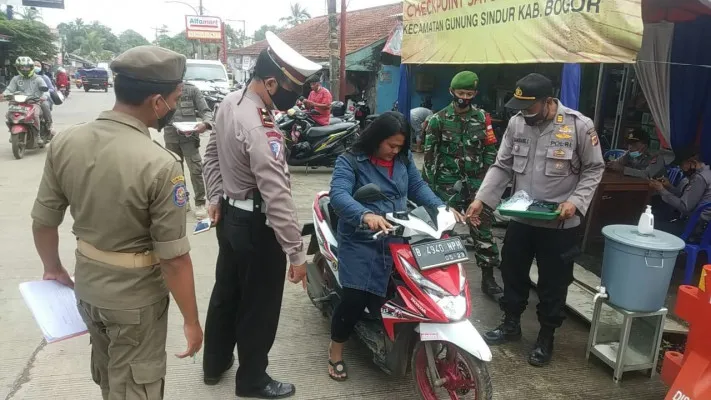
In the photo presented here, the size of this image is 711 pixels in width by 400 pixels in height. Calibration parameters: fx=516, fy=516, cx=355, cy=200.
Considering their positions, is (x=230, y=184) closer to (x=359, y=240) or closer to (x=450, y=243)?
(x=359, y=240)

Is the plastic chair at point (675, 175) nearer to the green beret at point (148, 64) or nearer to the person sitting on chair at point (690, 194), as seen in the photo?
the person sitting on chair at point (690, 194)

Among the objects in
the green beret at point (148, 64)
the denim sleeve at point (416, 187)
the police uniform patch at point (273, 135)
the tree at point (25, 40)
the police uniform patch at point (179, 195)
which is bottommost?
the denim sleeve at point (416, 187)

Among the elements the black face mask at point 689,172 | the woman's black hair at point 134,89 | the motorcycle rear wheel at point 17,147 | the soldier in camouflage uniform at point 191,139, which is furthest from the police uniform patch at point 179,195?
the motorcycle rear wheel at point 17,147

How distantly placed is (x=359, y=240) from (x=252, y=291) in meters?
0.62

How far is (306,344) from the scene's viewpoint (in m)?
3.44

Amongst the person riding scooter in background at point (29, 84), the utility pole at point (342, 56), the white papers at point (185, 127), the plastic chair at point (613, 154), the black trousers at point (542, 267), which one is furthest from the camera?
the utility pole at point (342, 56)

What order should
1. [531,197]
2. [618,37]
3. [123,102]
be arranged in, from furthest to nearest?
[531,197] < [618,37] < [123,102]

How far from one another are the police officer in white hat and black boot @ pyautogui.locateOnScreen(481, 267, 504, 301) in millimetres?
2065

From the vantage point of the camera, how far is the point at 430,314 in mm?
2449

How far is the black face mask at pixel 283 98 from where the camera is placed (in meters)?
2.51

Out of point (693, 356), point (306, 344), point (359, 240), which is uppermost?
point (359, 240)

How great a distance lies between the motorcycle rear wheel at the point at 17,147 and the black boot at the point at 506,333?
328 inches

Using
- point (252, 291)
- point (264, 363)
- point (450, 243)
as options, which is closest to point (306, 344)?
point (264, 363)

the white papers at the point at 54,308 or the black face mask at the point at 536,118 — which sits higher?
the black face mask at the point at 536,118
